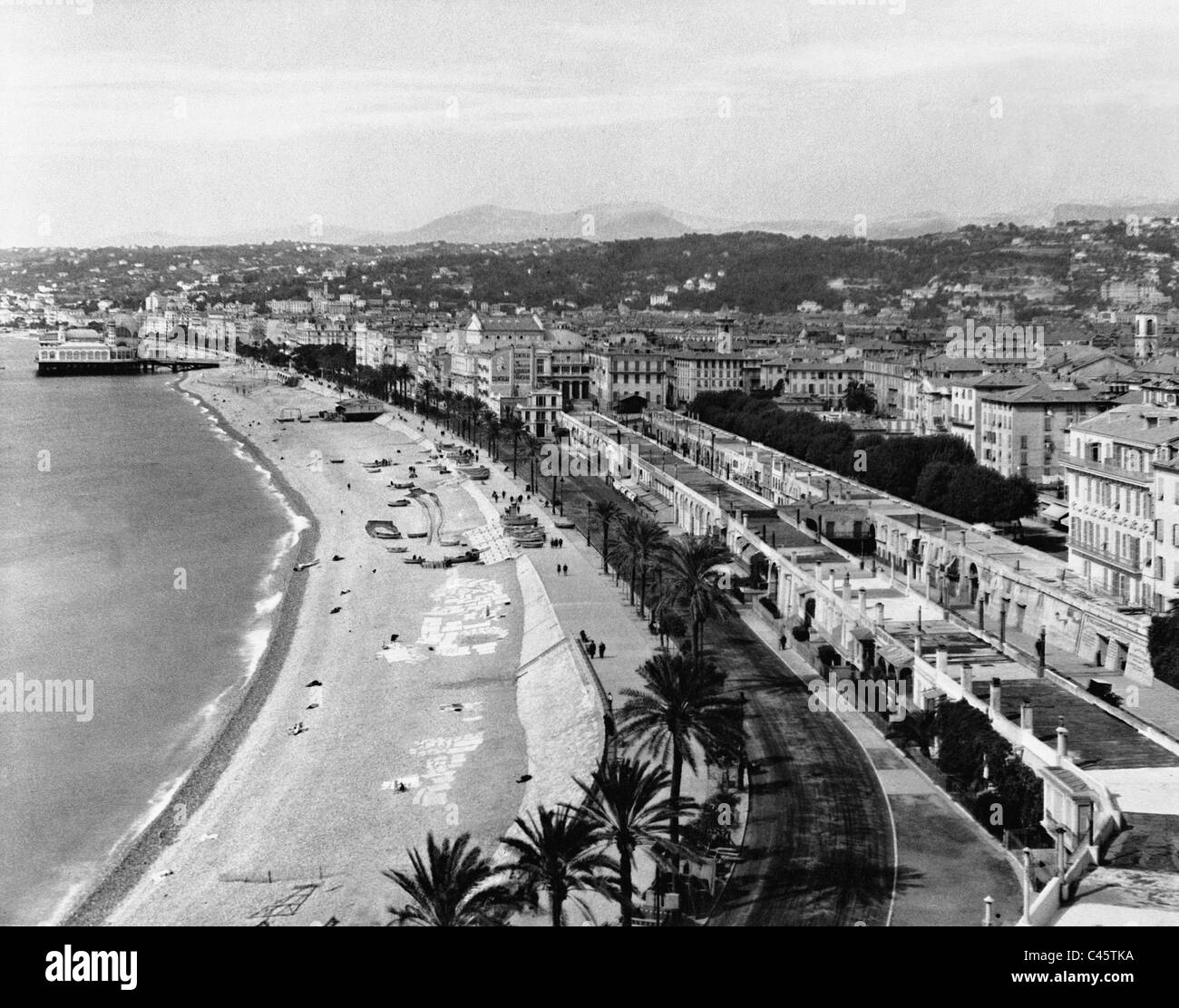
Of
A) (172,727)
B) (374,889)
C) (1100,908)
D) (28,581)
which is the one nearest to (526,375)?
(28,581)

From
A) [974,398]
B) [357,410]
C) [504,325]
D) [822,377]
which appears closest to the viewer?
[974,398]

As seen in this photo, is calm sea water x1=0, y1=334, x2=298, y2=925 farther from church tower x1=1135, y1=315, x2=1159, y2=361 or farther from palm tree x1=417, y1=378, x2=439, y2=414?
church tower x1=1135, y1=315, x2=1159, y2=361

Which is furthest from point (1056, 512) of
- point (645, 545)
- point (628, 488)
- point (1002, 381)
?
point (628, 488)

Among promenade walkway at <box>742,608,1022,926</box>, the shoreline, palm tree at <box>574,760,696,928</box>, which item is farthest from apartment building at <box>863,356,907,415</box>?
palm tree at <box>574,760,696,928</box>

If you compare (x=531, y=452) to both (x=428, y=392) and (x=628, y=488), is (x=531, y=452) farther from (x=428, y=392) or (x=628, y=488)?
(x=428, y=392)

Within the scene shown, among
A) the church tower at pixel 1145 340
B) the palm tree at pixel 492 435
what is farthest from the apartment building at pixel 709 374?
the church tower at pixel 1145 340

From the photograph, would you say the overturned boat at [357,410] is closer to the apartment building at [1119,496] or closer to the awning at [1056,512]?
the awning at [1056,512]
